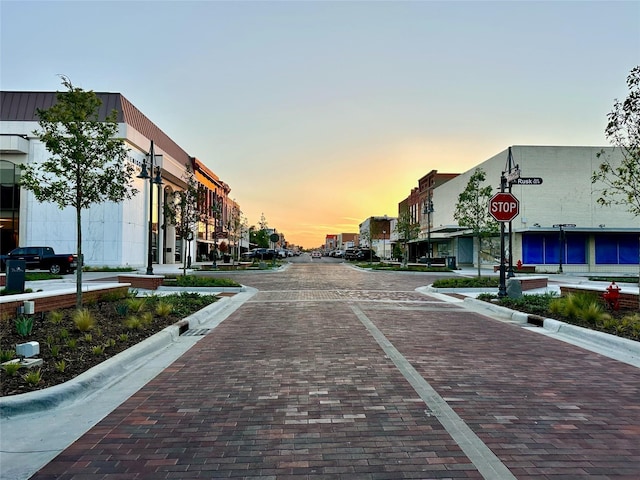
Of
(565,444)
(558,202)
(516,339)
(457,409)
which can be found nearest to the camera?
(565,444)

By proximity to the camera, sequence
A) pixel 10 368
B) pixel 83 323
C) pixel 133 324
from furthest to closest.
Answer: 1. pixel 133 324
2. pixel 83 323
3. pixel 10 368

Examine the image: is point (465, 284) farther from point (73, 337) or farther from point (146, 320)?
point (73, 337)

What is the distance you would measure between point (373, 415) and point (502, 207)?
37.8ft

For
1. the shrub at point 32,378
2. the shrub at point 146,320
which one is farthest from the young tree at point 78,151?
the shrub at point 32,378

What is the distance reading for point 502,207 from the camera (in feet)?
47.9

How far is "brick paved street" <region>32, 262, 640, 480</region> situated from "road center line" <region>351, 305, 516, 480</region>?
18 mm

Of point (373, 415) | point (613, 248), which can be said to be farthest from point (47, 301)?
point (613, 248)

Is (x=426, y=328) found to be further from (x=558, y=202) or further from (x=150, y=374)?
(x=558, y=202)

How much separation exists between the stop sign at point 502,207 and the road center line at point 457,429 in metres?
8.79

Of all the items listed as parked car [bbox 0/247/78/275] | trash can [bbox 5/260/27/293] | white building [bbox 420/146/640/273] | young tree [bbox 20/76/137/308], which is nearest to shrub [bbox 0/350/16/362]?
young tree [bbox 20/76/137/308]

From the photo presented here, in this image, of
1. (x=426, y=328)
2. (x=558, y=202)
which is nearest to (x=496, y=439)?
(x=426, y=328)

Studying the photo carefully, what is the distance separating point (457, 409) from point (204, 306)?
959cm

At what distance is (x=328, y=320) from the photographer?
11.3 meters

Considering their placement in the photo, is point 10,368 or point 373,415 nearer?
point 373,415
